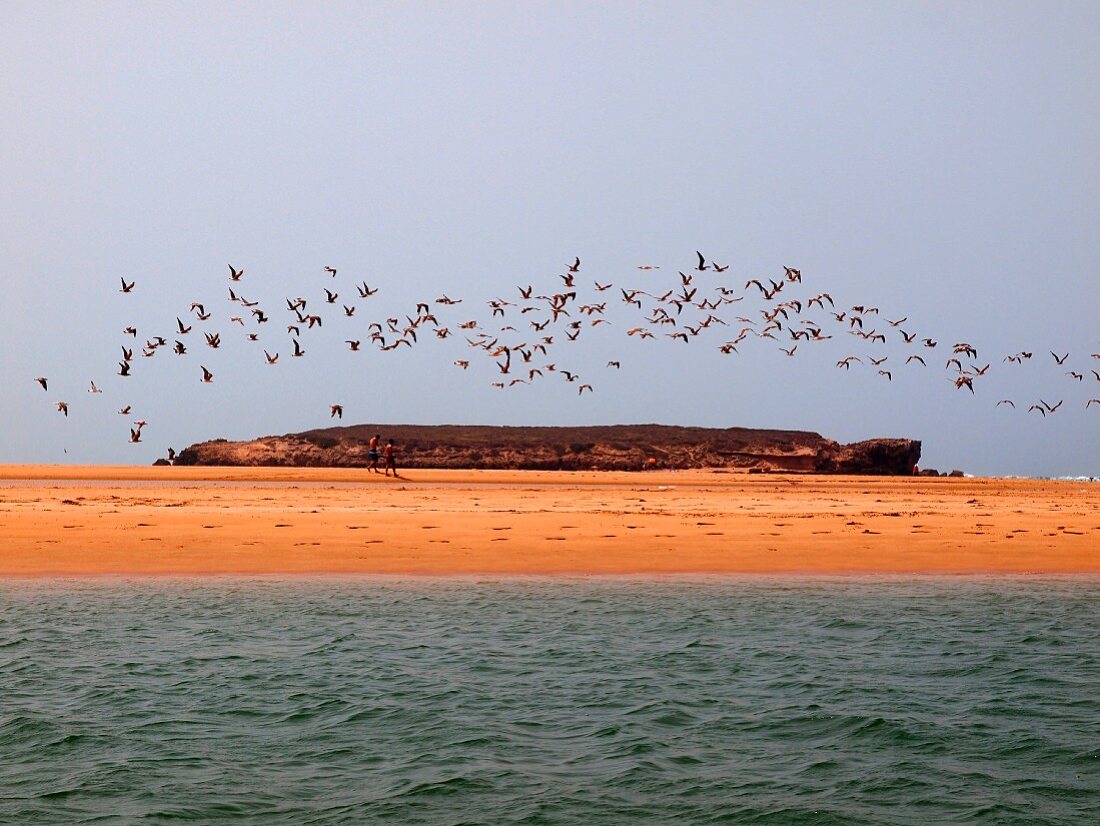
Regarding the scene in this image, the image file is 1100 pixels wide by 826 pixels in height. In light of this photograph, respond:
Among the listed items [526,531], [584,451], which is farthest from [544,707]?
[584,451]

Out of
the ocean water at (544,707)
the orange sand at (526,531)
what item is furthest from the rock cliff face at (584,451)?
the ocean water at (544,707)

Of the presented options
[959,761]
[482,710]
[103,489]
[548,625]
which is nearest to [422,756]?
[482,710]

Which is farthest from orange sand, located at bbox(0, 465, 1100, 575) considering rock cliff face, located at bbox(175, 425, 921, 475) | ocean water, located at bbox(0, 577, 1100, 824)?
rock cliff face, located at bbox(175, 425, 921, 475)

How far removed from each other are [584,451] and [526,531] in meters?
46.2

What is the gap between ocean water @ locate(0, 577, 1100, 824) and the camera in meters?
10.2

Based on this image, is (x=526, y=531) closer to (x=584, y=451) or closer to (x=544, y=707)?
(x=544, y=707)

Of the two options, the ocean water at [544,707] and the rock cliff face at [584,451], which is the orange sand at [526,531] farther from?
the rock cliff face at [584,451]

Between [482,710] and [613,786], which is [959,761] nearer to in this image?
[613,786]

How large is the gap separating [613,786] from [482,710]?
279 cm

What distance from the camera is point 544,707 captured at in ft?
43.3

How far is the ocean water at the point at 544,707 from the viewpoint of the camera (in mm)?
10234

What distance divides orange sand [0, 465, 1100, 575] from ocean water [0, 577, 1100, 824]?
135 inches

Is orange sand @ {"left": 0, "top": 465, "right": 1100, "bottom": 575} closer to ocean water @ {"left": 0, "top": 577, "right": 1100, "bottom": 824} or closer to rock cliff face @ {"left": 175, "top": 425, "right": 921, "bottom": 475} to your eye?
ocean water @ {"left": 0, "top": 577, "right": 1100, "bottom": 824}

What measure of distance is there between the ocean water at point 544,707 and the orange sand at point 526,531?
3.43 m
